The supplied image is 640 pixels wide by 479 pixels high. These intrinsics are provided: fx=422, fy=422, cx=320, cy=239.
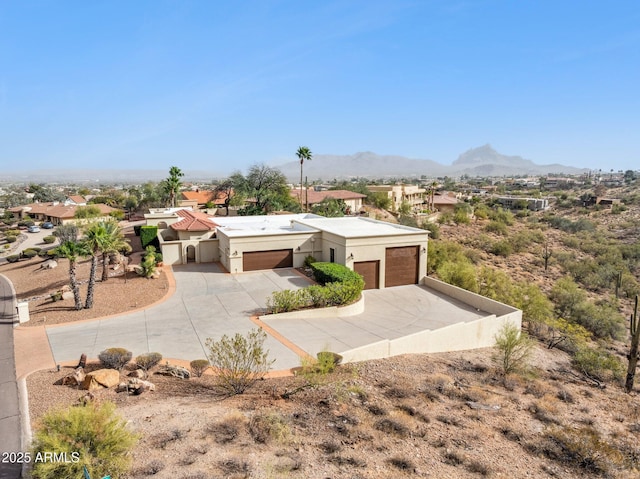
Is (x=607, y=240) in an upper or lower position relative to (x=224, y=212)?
lower

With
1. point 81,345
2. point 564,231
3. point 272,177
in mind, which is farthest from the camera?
point 564,231

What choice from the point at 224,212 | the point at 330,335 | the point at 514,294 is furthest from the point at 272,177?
the point at 330,335

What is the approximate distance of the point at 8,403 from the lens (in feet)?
36.0

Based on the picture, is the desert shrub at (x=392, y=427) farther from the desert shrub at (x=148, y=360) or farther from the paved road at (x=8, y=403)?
the desert shrub at (x=148, y=360)

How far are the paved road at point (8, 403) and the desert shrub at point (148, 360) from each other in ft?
10.5

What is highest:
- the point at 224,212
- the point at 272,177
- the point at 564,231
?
the point at 272,177

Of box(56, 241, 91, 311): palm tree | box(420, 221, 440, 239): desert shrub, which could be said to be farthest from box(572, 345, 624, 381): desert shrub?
box(420, 221, 440, 239): desert shrub

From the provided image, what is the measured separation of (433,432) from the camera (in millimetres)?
10125

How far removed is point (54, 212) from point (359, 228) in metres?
58.8

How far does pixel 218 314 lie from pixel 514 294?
20.8 m

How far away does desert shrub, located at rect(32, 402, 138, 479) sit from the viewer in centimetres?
706

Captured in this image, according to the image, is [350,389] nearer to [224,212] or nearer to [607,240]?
[224,212]

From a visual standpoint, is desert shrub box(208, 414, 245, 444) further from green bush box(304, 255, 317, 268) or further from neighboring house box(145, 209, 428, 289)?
green bush box(304, 255, 317, 268)

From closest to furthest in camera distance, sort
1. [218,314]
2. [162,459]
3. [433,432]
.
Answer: [162,459], [433,432], [218,314]
